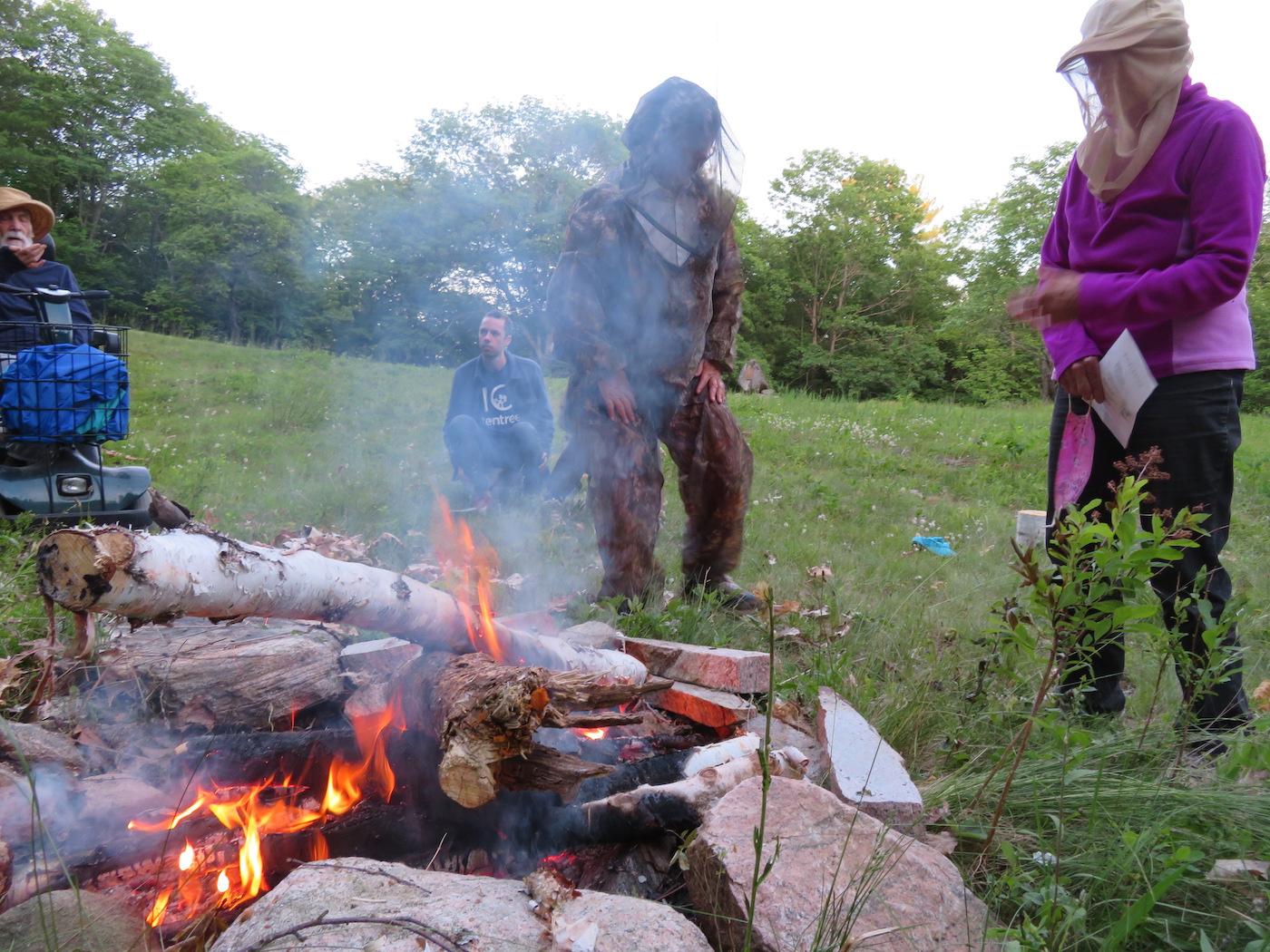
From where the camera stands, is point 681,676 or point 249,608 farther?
point 681,676

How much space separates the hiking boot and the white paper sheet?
1.81m

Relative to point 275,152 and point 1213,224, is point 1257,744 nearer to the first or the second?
point 1213,224

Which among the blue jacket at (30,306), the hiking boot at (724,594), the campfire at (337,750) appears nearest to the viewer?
the campfire at (337,750)

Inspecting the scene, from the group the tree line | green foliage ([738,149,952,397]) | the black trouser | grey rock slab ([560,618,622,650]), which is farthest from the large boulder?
green foliage ([738,149,952,397])

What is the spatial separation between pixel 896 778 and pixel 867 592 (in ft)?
7.52

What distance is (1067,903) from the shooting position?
1.37 metres

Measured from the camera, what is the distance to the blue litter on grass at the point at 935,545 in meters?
5.14

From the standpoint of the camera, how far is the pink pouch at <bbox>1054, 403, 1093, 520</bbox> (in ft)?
8.09

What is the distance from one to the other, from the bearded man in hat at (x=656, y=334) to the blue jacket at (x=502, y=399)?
2510mm

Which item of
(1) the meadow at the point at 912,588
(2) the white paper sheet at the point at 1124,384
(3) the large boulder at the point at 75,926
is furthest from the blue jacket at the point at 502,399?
(3) the large boulder at the point at 75,926

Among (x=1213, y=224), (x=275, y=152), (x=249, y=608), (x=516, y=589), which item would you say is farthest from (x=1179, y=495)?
(x=275, y=152)

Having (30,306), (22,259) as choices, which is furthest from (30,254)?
(30,306)

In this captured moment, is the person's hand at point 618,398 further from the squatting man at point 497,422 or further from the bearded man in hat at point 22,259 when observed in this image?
the bearded man in hat at point 22,259

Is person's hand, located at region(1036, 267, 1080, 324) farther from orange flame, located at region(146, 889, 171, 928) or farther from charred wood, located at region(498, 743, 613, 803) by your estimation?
orange flame, located at region(146, 889, 171, 928)
